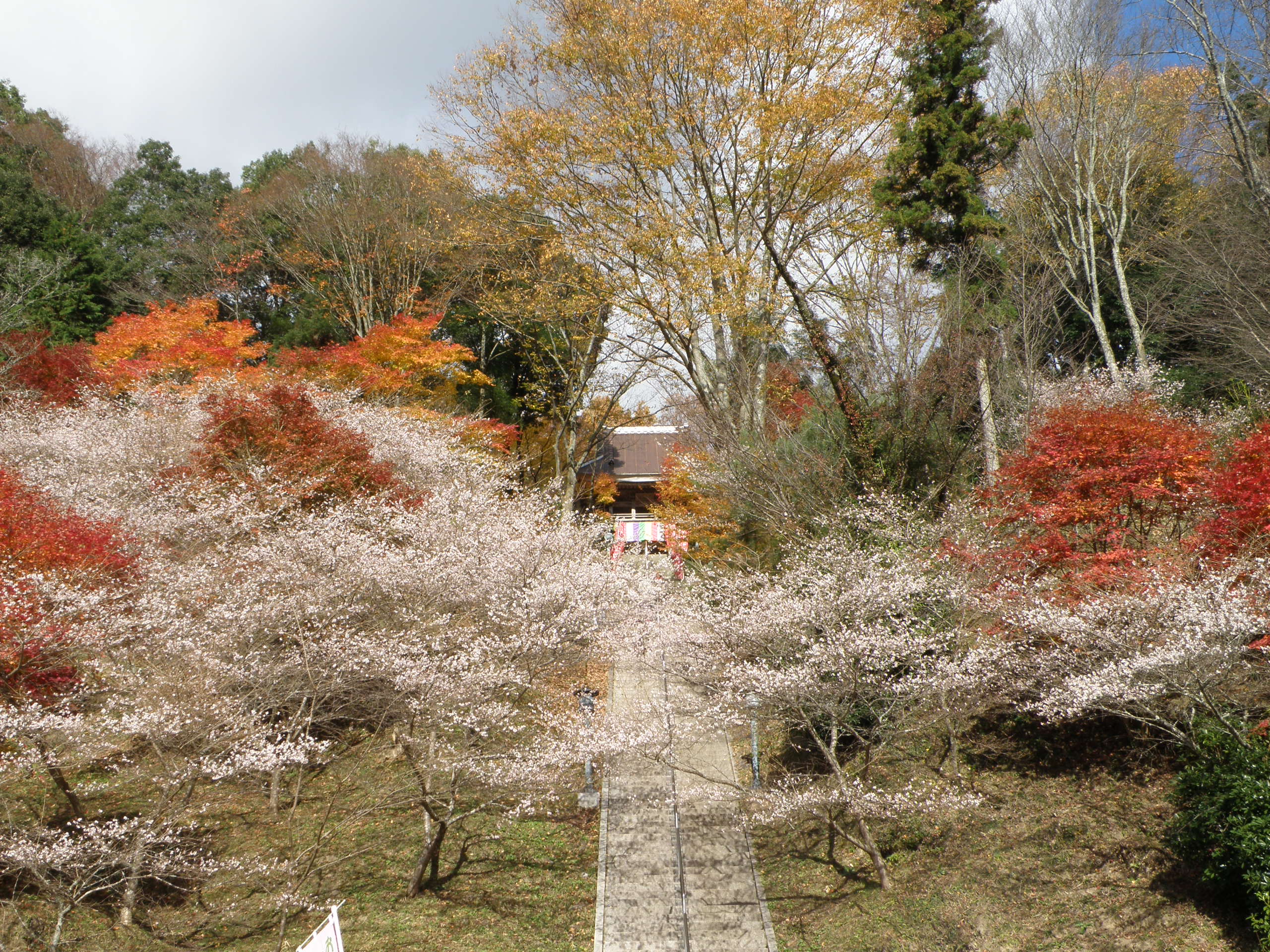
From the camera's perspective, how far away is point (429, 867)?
29.4 feet

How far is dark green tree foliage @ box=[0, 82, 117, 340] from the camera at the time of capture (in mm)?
21156

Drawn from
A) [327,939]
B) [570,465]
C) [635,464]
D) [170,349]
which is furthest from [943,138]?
[635,464]

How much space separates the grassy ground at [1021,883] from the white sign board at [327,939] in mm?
4504

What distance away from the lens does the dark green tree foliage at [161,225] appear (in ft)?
78.7

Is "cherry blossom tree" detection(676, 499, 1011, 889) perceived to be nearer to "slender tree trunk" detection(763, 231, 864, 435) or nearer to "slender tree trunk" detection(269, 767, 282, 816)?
"slender tree trunk" detection(763, 231, 864, 435)

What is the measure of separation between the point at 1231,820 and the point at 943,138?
11.6 metres

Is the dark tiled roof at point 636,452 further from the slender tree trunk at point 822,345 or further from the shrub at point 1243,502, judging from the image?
the shrub at point 1243,502

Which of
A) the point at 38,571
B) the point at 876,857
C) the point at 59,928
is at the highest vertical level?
the point at 38,571

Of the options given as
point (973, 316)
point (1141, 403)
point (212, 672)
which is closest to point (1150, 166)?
point (973, 316)

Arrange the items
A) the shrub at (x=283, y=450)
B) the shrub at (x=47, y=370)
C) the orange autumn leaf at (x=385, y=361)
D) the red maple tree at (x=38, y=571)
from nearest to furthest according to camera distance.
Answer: the red maple tree at (x=38, y=571) < the shrub at (x=283, y=450) < the shrub at (x=47, y=370) < the orange autumn leaf at (x=385, y=361)

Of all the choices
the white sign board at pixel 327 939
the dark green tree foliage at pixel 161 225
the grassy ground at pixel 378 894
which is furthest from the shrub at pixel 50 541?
the dark green tree foliage at pixel 161 225

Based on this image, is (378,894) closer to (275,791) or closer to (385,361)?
(275,791)

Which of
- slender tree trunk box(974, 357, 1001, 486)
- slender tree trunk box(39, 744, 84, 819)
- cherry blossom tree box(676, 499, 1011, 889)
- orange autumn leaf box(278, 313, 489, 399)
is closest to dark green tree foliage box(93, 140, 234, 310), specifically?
orange autumn leaf box(278, 313, 489, 399)

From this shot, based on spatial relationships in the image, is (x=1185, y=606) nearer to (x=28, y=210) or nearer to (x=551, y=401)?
(x=551, y=401)
